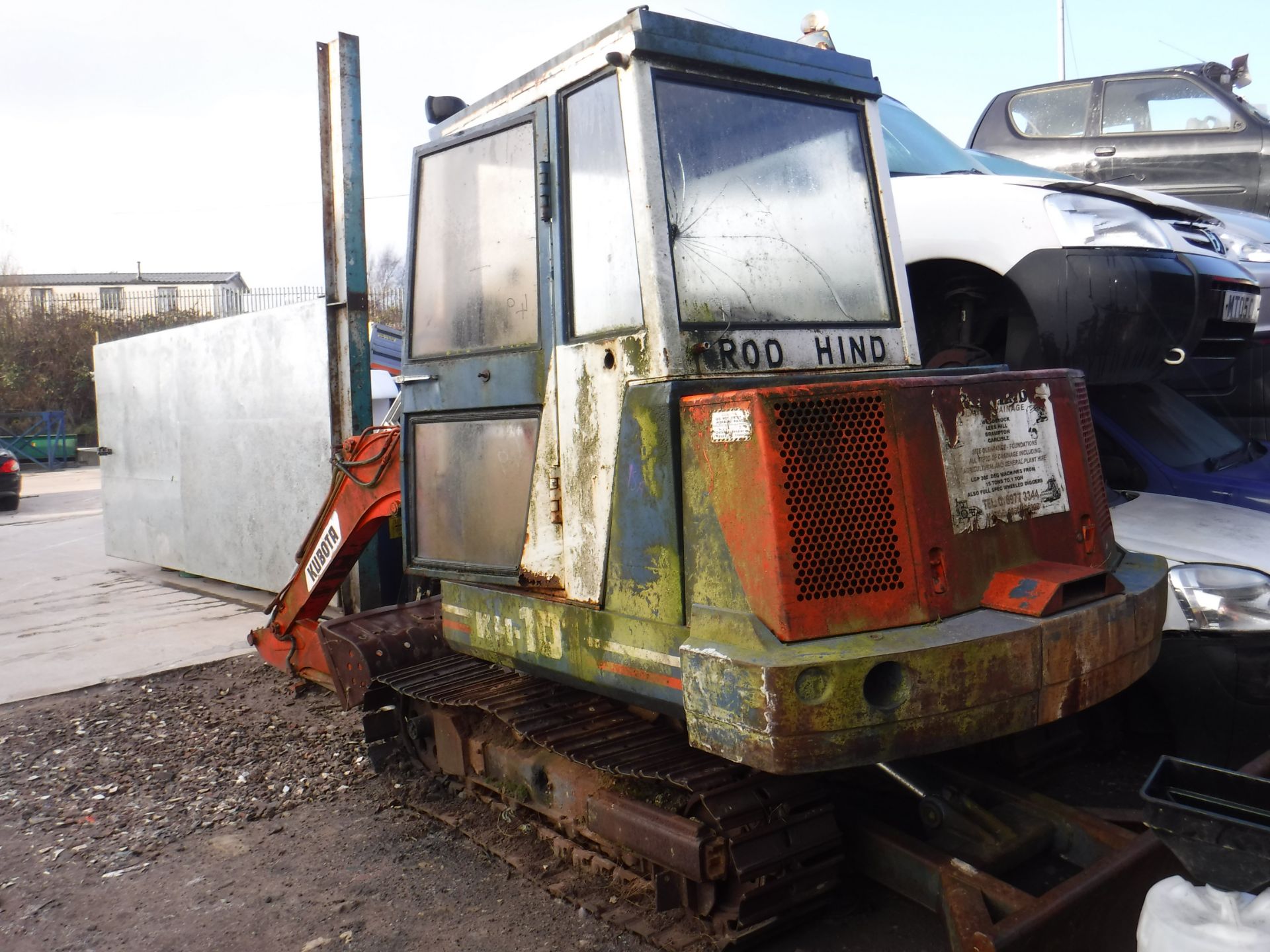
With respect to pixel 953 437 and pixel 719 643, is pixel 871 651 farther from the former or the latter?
pixel 953 437

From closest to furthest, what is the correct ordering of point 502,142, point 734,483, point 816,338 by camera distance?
1. point 734,483
2. point 816,338
3. point 502,142

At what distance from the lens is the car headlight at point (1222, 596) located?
377 cm

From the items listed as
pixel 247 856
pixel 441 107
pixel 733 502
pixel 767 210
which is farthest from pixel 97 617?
pixel 733 502

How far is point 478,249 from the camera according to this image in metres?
3.75

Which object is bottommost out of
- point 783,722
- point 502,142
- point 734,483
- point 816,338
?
point 783,722

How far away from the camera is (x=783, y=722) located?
251 cm

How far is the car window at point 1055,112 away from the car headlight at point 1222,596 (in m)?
5.91

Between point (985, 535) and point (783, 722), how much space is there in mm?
844

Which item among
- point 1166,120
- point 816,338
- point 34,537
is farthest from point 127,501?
point 1166,120

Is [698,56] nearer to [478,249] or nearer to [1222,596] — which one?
[478,249]

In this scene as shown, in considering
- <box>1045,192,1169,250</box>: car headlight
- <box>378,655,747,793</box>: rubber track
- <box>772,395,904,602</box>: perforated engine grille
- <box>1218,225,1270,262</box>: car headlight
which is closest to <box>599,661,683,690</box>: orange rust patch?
<box>378,655,747,793</box>: rubber track

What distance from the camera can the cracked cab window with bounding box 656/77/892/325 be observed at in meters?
3.10

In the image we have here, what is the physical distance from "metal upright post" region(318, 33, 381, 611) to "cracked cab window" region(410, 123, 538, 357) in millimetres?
1907

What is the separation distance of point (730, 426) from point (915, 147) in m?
3.75
